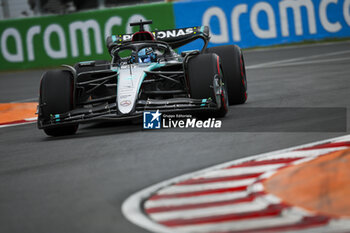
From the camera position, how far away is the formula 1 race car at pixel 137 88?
8.61 metres

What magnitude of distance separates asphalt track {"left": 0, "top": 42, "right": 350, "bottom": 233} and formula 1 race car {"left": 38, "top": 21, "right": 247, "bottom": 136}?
283 mm

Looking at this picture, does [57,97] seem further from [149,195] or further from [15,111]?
[15,111]

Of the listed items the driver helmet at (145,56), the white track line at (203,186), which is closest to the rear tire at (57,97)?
the driver helmet at (145,56)

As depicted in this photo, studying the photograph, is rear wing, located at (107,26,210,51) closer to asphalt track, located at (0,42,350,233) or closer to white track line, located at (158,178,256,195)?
asphalt track, located at (0,42,350,233)

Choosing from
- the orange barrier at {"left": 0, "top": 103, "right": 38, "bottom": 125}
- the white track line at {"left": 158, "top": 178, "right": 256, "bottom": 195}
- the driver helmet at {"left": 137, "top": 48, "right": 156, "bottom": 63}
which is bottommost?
the orange barrier at {"left": 0, "top": 103, "right": 38, "bottom": 125}

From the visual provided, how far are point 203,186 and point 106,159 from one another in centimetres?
192

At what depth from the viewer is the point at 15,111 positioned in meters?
13.0

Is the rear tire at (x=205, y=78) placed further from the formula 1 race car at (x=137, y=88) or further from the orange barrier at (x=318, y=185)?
the orange barrier at (x=318, y=185)

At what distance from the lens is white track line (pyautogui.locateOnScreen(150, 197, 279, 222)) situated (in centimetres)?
456

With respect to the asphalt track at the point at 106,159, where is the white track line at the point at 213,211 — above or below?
above

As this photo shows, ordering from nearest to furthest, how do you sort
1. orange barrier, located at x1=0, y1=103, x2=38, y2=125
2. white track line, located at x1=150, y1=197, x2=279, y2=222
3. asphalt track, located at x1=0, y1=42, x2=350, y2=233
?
white track line, located at x1=150, y1=197, x2=279, y2=222 → asphalt track, located at x1=0, y1=42, x2=350, y2=233 → orange barrier, located at x1=0, y1=103, x2=38, y2=125

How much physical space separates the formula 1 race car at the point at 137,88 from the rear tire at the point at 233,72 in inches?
2.3

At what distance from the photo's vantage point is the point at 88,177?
20.4 feet

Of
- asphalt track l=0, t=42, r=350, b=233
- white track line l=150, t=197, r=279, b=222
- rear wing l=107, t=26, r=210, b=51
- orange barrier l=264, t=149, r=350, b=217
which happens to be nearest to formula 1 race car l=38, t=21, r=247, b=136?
asphalt track l=0, t=42, r=350, b=233
